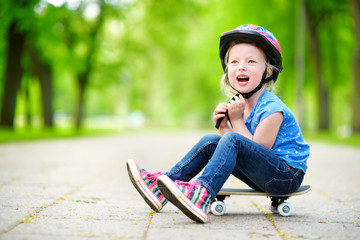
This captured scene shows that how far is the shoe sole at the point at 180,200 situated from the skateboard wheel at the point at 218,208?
49cm

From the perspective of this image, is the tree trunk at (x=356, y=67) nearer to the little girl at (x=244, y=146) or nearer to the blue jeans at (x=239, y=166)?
the little girl at (x=244, y=146)

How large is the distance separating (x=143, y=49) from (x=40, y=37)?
1159 centimetres

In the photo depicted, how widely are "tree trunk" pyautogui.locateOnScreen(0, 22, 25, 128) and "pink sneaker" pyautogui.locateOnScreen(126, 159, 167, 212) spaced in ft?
45.9

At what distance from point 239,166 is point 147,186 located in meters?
0.74

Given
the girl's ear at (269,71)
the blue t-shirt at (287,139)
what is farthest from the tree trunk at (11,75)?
the blue t-shirt at (287,139)

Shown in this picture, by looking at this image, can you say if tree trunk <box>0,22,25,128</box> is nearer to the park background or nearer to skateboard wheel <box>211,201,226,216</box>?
the park background

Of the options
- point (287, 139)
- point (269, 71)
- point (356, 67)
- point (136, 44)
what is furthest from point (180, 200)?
point (136, 44)

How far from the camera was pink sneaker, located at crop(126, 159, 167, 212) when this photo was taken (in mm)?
3617

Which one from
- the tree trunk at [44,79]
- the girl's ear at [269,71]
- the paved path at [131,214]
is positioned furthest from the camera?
the tree trunk at [44,79]

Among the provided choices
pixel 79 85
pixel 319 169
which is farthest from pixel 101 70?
pixel 319 169

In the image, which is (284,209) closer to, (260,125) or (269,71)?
(260,125)

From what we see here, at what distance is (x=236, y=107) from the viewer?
362cm

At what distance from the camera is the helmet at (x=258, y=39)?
3684 mm

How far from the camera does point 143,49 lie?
27672mm
